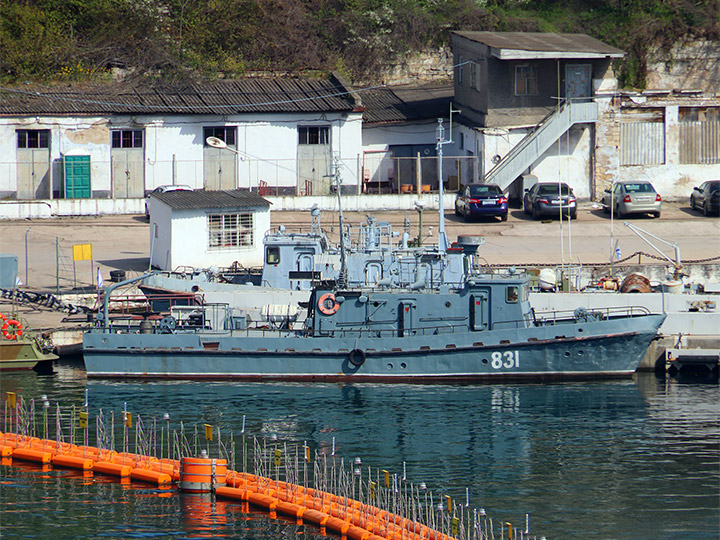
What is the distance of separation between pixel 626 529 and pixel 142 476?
11262mm

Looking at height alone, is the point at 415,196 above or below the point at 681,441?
above

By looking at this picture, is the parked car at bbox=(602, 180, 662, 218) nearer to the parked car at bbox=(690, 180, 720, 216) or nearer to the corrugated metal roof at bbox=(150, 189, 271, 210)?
the parked car at bbox=(690, 180, 720, 216)

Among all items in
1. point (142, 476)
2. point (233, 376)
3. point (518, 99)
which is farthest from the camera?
point (518, 99)

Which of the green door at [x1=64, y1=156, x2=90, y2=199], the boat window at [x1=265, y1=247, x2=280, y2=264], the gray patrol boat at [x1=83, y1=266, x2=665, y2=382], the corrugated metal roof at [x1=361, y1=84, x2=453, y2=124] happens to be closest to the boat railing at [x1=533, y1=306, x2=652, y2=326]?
the gray patrol boat at [x1=83, y1=266, x2=665, y2=382]

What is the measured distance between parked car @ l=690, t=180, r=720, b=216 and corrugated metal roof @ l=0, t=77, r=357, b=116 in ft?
51.5

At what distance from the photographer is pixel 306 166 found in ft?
203

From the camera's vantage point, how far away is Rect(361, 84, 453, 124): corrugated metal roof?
64.1 m

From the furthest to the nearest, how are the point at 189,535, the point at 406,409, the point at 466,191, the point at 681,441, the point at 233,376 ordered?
the point at 466,191, the point at 233,376, the point at 406,409, the point at 681,441, the point at 189,535

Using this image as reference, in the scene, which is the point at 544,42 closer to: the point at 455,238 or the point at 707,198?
the point at 707,198

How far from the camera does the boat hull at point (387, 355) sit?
4150cm

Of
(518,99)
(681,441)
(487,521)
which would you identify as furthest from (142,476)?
(518,99)

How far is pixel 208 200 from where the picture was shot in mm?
49969

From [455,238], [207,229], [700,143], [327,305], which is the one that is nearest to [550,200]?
[455,238]

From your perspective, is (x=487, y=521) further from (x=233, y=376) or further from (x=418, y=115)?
(x=418, y=115)
